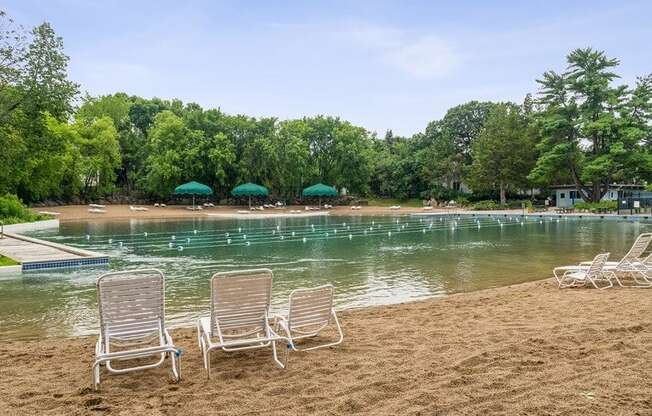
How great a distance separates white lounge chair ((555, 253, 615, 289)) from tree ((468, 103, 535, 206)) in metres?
35.6

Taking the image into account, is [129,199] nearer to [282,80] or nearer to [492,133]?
[282,80]

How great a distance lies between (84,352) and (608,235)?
20.7 metres

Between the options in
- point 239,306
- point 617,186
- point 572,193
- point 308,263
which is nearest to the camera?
point 239,306

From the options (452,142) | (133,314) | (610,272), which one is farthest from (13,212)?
(452,142)

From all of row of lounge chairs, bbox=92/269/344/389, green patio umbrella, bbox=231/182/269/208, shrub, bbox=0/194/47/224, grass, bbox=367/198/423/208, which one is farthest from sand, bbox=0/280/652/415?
grass, bbox=367/198/423/208

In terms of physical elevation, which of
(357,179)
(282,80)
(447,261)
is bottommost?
(447,261)

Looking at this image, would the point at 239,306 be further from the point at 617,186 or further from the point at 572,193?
the point at 617,186

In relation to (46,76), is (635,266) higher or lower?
lower

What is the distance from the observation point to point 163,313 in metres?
4.45

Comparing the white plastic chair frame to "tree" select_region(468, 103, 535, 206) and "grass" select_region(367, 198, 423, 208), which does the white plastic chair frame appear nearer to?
"tree" select_region(468, 103, 535, 206)

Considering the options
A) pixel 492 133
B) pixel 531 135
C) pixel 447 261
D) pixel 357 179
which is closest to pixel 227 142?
pixel 357 179

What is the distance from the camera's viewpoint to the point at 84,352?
5.28 metres

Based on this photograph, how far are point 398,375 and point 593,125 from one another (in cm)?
3713

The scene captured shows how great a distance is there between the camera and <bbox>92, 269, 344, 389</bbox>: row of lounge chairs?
13.8ft
